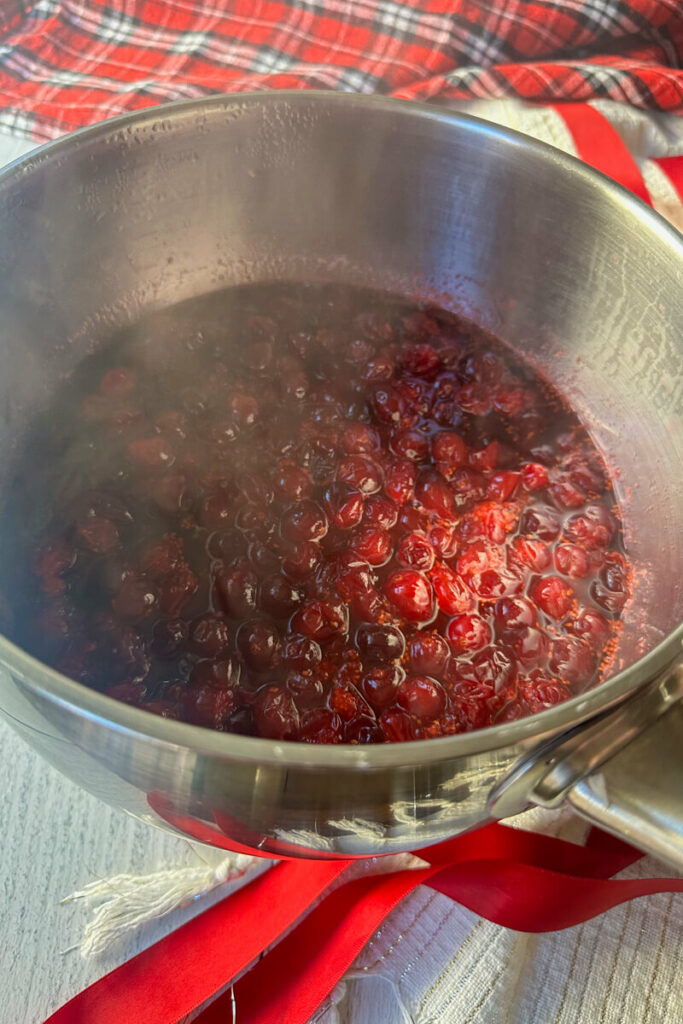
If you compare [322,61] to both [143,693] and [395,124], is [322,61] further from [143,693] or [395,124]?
[143,693]

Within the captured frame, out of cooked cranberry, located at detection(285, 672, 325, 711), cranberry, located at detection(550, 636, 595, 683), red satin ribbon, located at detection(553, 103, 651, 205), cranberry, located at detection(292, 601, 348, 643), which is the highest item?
red satin ribbon, located at detection(553, 103, 651, 205)

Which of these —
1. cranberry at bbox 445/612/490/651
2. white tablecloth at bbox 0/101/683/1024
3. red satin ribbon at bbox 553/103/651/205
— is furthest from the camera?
red satin ribbon at bbox 553/103/651/205

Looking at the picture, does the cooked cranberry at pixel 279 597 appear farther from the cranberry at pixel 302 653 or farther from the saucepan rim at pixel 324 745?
the saucepan rim at pixel 324 745

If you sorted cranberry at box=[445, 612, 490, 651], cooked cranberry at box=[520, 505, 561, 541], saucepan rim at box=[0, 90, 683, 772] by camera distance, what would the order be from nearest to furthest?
saucepan rim at box=[0, 90, 683, 772] → cranberry at box=[445, 612, 490, 651] → cooked cranberry at box=[520, 505, 561, 541]

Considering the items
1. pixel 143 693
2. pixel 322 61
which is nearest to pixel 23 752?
pixel 143 693

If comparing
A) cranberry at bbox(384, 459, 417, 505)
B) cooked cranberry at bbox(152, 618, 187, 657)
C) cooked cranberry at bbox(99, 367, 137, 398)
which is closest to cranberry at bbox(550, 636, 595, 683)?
cranberry at bbox(384, 459, 417, 505)

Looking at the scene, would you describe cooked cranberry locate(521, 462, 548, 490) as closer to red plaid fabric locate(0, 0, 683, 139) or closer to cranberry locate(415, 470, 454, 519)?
cranberry locate(415, 470, 454, 519)
